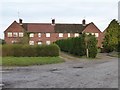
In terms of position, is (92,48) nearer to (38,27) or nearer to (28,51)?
(28,51)

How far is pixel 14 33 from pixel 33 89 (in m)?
84.5

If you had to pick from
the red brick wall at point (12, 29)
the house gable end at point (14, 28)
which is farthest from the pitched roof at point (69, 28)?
the red brick wall at point (12, 29)

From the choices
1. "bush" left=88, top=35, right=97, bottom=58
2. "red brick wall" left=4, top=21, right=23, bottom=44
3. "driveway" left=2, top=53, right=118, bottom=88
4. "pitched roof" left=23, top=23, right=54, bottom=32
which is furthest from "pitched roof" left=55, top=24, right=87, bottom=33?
"driveway" left=2, top=53, right=118, bottom=88

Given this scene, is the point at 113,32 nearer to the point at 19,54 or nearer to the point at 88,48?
the point at 88,48

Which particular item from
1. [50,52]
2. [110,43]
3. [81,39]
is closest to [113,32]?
[110,43]

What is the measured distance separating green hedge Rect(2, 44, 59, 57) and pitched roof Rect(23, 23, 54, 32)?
53896 millimetres

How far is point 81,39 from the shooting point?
46.6 metres

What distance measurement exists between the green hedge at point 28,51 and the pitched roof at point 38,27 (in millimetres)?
53896

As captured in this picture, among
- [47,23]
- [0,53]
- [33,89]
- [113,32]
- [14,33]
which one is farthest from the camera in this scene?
[47,23]

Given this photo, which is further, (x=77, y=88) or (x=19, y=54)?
(x=19, y=54)

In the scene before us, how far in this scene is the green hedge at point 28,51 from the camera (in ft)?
139

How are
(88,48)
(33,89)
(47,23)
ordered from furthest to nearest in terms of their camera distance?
(47,23) → (88,48) → (33,89)

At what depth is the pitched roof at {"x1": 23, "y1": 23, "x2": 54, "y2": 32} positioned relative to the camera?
97544 millimetres

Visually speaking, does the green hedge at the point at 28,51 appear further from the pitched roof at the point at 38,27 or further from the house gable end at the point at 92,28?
the house gable end at the point at 92,28
